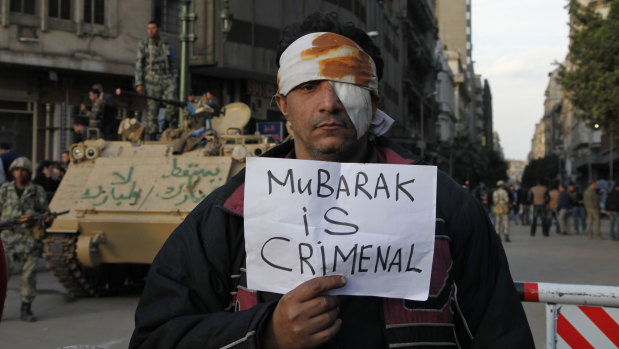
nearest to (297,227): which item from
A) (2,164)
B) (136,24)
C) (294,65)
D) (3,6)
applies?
(294,65)

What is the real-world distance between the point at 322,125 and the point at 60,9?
19904 millimetres

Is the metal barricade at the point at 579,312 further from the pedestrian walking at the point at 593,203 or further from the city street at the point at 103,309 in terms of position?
the pedestrian walking at the point at 593,203

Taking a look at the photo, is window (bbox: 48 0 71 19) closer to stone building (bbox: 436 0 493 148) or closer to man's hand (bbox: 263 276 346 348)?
man's hand (bbox: 263 276 346 348)

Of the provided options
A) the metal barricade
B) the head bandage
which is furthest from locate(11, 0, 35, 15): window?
the head bandage

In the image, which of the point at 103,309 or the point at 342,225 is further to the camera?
the point at 103,309

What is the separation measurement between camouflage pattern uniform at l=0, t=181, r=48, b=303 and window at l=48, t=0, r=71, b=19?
13.2 meters

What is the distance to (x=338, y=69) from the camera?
76.1 inches

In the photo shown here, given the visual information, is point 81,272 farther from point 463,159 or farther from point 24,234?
point 463,159

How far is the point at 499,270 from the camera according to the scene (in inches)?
74.6

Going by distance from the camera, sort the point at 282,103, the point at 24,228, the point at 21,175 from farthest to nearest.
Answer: the point at 21,175, the point at 24,228, the point at 282,103

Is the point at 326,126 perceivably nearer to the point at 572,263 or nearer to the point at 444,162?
the point at 572,263

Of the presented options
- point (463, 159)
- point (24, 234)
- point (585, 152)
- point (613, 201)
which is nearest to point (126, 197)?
point (24, 234)

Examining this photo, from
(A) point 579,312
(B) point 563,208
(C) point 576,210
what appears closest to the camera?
(A) point 579,312

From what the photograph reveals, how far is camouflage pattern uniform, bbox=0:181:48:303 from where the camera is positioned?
7.62 m
